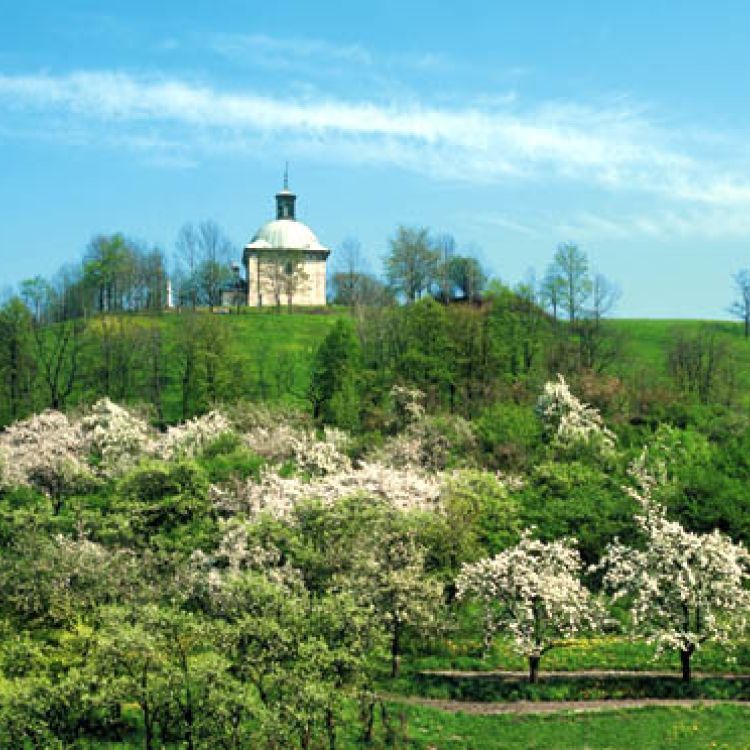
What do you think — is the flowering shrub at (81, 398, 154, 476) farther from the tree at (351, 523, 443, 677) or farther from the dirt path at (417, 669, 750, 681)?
the dirt path at (417, 669, 750, 681)

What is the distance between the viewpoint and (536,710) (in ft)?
95.5

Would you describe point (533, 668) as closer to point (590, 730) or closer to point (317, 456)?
point (590, 730)

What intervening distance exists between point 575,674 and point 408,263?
7365 centimetres

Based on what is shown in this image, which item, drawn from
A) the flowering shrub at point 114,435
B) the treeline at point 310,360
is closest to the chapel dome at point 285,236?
the treeline at point 310,360

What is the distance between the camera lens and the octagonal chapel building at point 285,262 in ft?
383

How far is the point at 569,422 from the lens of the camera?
56.9m

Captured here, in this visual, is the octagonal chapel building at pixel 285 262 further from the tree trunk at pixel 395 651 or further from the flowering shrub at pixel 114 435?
the tree trunk at pixel 395 651

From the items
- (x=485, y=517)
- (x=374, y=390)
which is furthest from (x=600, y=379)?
(x=485, y=517)

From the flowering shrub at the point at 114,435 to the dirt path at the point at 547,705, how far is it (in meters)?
31.3

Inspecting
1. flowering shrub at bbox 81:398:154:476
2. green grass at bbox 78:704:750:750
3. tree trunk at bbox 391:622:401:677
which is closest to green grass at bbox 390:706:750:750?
green grass at bbox 78:704:750:750

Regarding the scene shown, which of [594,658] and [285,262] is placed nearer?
[594,658]

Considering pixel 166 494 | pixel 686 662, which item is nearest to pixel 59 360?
pixel 166 494

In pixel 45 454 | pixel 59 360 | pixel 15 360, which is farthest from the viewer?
pixel 59 360

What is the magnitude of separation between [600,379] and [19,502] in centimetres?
3722
